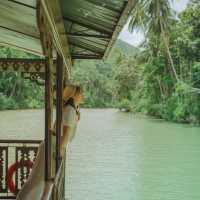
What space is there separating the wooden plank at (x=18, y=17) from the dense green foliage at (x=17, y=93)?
30.4 m

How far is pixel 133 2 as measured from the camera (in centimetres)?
225

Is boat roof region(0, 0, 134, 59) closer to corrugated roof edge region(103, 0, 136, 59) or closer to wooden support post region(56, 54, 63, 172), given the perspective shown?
corrugated roof edge region(103, 0, 136, 59)

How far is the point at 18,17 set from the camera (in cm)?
229

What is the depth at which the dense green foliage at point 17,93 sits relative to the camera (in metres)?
36.6

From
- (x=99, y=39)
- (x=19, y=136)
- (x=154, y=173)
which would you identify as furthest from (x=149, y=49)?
(x=99, y=39)

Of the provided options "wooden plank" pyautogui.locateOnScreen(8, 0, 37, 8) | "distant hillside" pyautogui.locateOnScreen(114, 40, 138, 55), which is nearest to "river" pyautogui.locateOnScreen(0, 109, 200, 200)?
"wooden plank" pyautogui.locateOnScreen(8, 0, 37, 8)

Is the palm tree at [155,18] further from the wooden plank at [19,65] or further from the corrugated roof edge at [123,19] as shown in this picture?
the corrugated roof edge at [123,19]

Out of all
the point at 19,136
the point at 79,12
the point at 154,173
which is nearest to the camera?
the point at 79,12

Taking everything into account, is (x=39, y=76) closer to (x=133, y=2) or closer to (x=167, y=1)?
(x=133, y=2)

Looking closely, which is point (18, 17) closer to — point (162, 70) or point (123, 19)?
point (123, 19)

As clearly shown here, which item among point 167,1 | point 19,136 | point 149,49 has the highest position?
point 167,1

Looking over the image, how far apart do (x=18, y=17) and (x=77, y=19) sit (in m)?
0.80

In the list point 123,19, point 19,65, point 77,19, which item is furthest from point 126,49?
point 123,19

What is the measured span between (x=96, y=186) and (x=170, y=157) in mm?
4296
